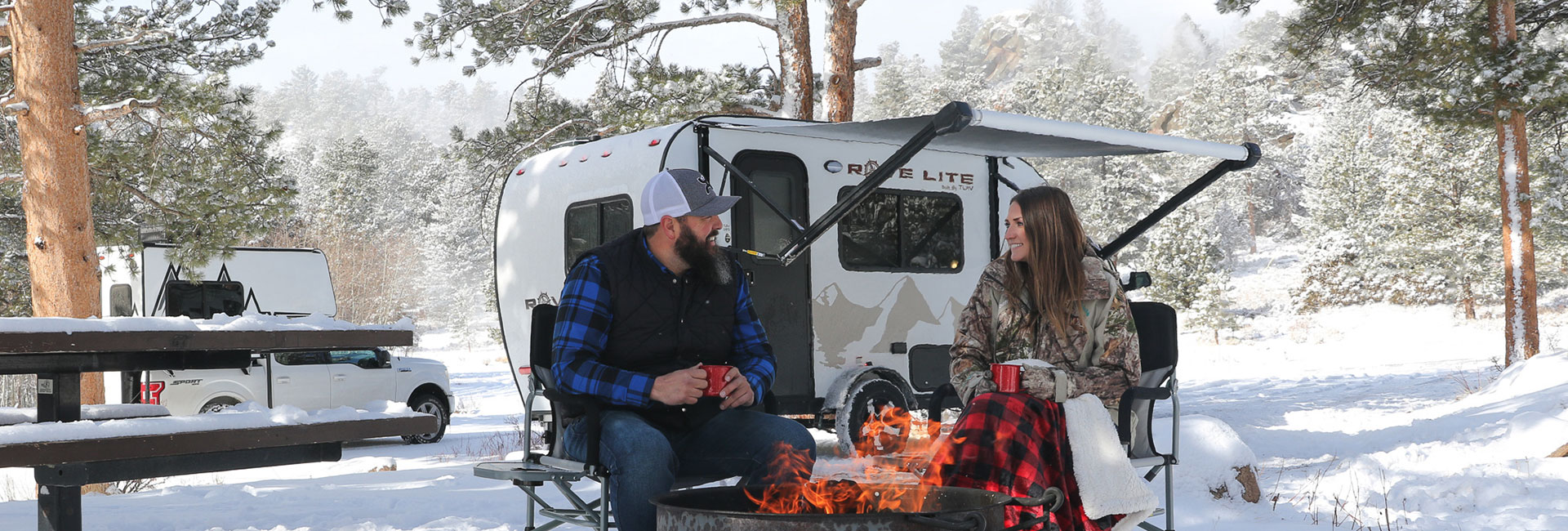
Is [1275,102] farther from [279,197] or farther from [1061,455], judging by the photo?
[1061,455]

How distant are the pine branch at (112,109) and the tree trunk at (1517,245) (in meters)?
13.2

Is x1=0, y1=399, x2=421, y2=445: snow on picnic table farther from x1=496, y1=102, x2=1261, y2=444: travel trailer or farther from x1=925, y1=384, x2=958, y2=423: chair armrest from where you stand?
x1=496, y1=102, x2=1261, y2=444: travel trailer

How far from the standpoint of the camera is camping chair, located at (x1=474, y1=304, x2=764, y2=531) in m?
3.23

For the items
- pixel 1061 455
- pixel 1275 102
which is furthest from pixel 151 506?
pixel 1275 102

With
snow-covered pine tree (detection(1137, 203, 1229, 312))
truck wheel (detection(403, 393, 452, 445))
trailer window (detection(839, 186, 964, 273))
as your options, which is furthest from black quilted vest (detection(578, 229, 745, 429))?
snow-covered pine tree (detection(1137, 203, 1229, 312))

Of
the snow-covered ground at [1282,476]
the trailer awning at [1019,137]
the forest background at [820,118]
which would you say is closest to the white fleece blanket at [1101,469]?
the snow-covered ground at [1282,476]

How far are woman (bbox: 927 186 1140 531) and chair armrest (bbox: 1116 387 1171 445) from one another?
1.4 inches

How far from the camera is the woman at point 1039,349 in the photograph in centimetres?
329

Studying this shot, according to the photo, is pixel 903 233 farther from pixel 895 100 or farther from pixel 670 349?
pixel 895 100

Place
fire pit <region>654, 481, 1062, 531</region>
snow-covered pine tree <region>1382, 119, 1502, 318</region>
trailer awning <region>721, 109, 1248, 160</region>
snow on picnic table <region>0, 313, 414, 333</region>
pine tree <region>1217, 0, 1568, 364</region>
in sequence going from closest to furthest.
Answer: fire pit <region>654, 481, 1062, 531</region> → snow on picnic table <region>0, 313, 414, 333</region> → trailer awning <region>721, 109, 1248, 160</region> → pine tree <region>1217, 0, 1568, 364</region> → snow-covered pine tree <region>1382, 119, 1502, 318</region>

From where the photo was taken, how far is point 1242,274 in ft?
145

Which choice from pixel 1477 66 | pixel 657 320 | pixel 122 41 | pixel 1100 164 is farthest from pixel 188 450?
pixel 1100 164

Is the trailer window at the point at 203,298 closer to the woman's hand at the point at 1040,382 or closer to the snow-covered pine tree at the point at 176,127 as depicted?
the snow-covered pine tree at the point at 176,127

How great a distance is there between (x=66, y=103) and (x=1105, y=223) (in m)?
31.7
